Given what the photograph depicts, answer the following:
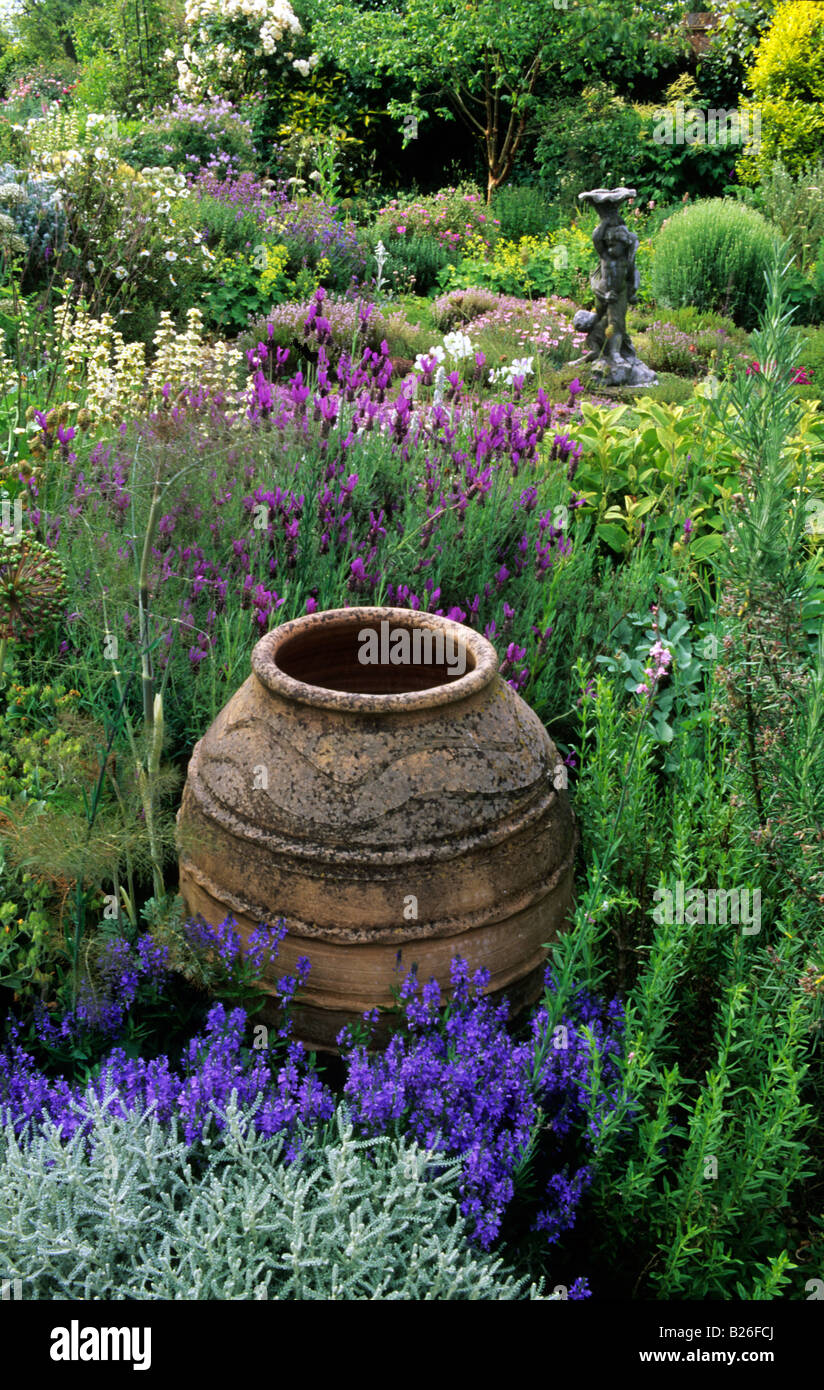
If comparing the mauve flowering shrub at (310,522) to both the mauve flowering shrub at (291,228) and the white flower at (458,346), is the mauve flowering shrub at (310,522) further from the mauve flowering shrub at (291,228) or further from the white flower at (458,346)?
the mauve flowering shrub at (291,228)

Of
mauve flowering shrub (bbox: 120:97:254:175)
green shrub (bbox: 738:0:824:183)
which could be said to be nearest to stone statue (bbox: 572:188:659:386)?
mauve flowering shrub (bbox: 120:97:254:175)

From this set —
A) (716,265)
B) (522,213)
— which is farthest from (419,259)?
(716,265)

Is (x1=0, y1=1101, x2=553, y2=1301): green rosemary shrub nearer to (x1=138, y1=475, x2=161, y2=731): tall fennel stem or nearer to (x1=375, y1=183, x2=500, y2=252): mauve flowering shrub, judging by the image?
(x1=138, y1=475, x2=161, y2=731): tall fennel stem

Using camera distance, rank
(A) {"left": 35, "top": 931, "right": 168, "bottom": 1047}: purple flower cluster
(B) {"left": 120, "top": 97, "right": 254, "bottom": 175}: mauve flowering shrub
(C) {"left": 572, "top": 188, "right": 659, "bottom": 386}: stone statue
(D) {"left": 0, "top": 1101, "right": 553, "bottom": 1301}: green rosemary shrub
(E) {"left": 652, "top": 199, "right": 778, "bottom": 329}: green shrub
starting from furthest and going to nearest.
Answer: (B) {"left": 120, "top": 97, "right": 254, "bottom": 175}: mauve flowering shrub < (E) {"left": 652, "top": 199, "right": 778, "bottom": 329}: green shrub < (C) {"left": 572, "top": 188, "right": 659, "bottom": 386}: stone statue < (A) {"left": 35, "top": 931, "right": 168, "bottom": 1047}: purple flower cluster < (D) {"left": 0, "top": 1101, "right": 553, "bottom": 1301}: green rosemary shrub

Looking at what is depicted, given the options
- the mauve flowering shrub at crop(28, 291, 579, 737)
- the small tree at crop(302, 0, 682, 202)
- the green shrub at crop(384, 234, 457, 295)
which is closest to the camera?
the mauve flowering shrub at crop(28, 291, 579, 737)

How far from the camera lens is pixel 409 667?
8.45 ft

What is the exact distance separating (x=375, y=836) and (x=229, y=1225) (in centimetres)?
70

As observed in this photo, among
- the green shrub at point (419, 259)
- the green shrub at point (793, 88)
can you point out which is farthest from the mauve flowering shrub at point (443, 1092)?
the green shrub at point (793, 88)

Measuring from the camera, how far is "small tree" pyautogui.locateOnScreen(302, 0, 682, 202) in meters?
Result: 12.1

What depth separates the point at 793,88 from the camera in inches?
492

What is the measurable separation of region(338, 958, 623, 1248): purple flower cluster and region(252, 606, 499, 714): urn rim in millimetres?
513

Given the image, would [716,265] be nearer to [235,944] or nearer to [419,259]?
[419,259]
